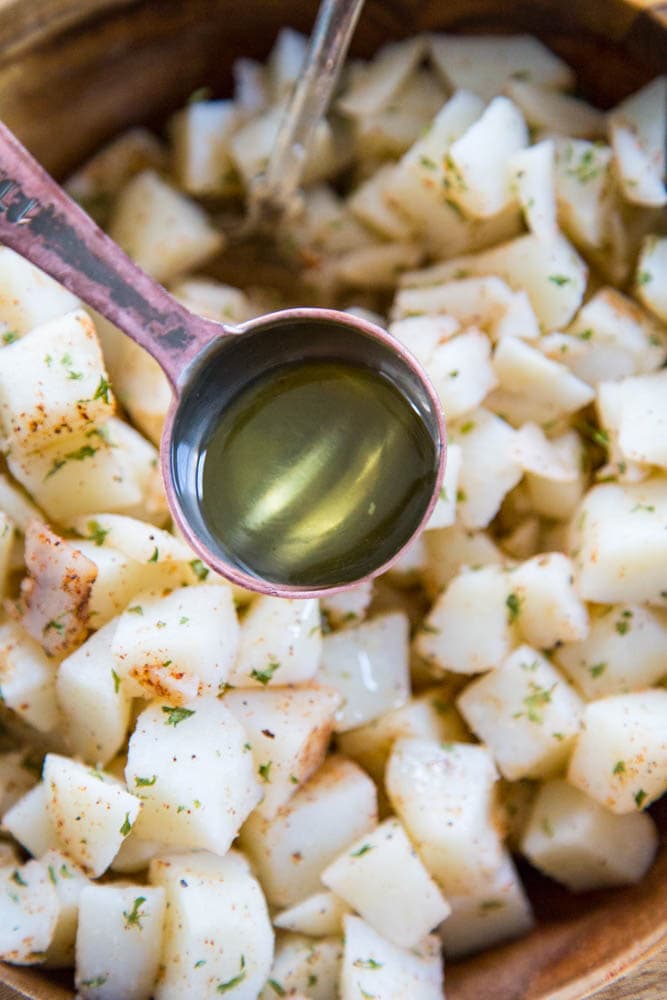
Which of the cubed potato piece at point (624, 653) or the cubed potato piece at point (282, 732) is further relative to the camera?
the cubed potato piece at point (624, 653)

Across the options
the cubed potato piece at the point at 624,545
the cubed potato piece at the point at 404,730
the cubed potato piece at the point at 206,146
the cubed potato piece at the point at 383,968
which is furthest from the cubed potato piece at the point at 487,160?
the cubed potato piece at the point at 383,968

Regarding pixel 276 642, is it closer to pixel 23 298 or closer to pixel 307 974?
pixel 307 974

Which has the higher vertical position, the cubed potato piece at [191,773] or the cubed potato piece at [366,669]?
the cubed potato piece at [191,773]

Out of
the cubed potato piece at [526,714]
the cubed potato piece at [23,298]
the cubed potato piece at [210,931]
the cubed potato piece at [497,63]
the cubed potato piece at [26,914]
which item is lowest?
the cubed potato piece at [526,714]

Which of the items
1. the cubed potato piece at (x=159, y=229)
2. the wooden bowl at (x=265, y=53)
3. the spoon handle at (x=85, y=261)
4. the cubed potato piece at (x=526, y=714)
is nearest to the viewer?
the spoon handle at (x=85, y=261)

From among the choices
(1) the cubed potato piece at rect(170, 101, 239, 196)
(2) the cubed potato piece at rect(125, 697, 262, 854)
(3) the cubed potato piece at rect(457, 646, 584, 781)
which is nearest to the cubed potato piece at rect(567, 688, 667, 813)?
(3) the cubed potato piece at rect(457, 646, 584, 781)

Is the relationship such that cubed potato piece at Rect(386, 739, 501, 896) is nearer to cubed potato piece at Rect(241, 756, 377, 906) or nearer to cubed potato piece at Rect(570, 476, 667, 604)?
cubed potato piece at Rect(241, 756, 377, 906)

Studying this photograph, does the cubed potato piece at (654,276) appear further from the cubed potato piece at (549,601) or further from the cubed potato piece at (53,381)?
the cubed potato piece at (53,381)

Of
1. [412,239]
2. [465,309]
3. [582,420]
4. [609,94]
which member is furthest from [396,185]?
[582,420]
